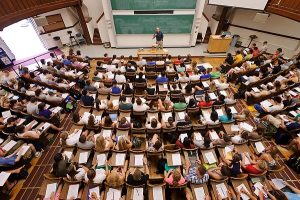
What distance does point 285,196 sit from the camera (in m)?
3.85

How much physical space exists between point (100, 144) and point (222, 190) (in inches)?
120

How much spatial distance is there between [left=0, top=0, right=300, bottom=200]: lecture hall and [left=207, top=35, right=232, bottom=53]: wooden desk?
6 centimetres

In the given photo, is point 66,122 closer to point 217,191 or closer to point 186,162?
point 186,162

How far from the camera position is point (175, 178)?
4031 millimetres

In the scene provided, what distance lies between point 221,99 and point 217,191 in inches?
120

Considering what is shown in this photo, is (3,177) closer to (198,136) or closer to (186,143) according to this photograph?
(186,143)

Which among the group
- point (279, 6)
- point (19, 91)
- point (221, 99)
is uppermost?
point (279, 6)

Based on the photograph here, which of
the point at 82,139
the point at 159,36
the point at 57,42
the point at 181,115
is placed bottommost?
the point at 82,139

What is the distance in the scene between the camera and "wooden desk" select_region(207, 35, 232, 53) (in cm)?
1064

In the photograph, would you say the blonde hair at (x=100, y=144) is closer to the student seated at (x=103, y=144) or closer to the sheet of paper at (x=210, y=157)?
the student seated at (x=103, y=144)

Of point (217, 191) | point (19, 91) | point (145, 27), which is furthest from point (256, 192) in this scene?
point (145, 27)

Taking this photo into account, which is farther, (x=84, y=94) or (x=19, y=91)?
(x=19, y=91)

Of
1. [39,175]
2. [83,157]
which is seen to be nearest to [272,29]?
[83,157]

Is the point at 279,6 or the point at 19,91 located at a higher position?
the point at 279,6
